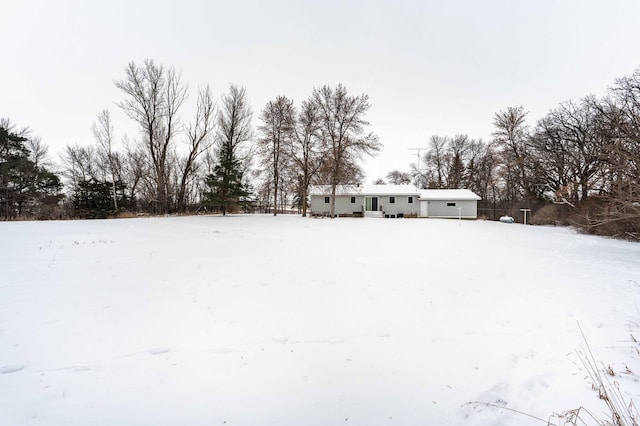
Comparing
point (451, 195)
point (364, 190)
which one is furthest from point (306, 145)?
point (451, 195)

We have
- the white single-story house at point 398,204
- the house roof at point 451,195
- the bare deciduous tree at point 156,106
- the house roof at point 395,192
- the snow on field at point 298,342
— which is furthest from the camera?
the white single-story house at point 398,204

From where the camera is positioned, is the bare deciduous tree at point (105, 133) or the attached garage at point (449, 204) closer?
the bare deciduous tree at point (105, 133)

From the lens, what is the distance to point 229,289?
4562mm

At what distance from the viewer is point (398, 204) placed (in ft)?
98.0

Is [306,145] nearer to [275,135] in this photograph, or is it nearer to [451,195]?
[275,135]

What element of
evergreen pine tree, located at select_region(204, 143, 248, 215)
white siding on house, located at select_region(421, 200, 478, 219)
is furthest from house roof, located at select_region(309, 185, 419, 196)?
evergreen pine tree, located at select_region(204, 143, 248, 215)

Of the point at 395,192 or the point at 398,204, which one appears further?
the point at 398,204

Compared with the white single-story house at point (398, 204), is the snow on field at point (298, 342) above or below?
below

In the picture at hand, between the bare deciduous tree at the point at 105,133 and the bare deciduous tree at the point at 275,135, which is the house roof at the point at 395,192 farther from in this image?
the bare deciduous tree at the point at 105,133

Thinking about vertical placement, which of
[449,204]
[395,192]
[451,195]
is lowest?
[449,204]

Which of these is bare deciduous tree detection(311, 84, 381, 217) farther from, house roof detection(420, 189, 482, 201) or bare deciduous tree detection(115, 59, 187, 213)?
bare deciduous tree detection(115, 59, 187, 213)

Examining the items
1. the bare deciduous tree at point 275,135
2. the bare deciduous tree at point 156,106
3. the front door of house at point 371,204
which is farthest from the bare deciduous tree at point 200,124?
the front door of house at point 371,204

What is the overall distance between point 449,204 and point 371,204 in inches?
337

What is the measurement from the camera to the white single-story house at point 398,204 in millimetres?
29375
